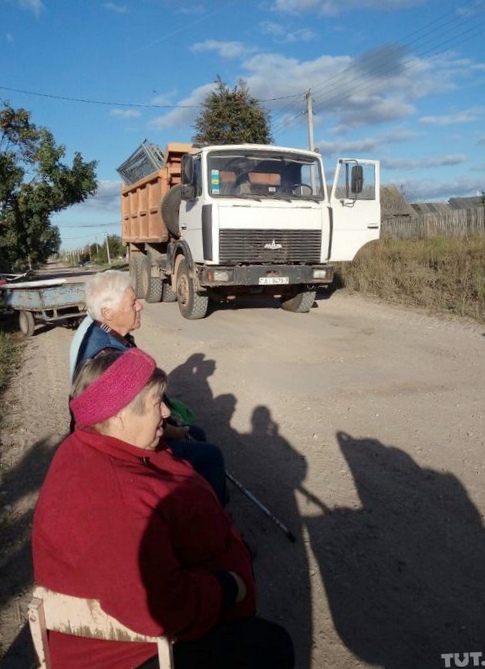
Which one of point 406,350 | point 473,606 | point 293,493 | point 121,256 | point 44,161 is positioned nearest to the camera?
point 473,606

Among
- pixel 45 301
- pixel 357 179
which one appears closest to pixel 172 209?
pixel 45 301

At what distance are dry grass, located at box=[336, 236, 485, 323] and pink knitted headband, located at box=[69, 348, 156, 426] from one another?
8.43 metres

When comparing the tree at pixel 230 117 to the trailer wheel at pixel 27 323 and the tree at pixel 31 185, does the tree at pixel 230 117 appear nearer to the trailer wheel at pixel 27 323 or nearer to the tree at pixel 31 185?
the tree at pixel 31 185

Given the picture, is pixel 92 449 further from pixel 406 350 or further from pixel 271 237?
pixel 271 237

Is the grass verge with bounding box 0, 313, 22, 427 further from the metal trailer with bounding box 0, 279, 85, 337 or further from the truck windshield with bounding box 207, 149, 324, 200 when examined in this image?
the truck windshield with bounding box 207, 149, 324, 200

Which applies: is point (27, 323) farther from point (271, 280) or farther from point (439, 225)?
point (439, 225)

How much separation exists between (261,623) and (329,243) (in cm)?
875

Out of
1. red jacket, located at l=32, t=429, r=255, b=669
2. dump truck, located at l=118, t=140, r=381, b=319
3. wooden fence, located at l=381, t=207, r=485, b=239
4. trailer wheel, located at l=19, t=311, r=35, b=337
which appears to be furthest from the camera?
wooden fence, located at l=381, t=207, r=485, b=239

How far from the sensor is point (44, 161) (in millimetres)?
17422

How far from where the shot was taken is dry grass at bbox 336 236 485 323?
400 inches

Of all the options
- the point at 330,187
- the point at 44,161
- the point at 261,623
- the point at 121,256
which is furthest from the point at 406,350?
the point at 121,256

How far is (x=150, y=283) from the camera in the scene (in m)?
13.7

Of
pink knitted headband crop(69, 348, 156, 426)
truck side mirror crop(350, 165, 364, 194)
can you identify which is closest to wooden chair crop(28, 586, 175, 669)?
pink knitted headband crop(69, 348, 156, 426)

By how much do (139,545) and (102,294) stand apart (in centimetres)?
199
